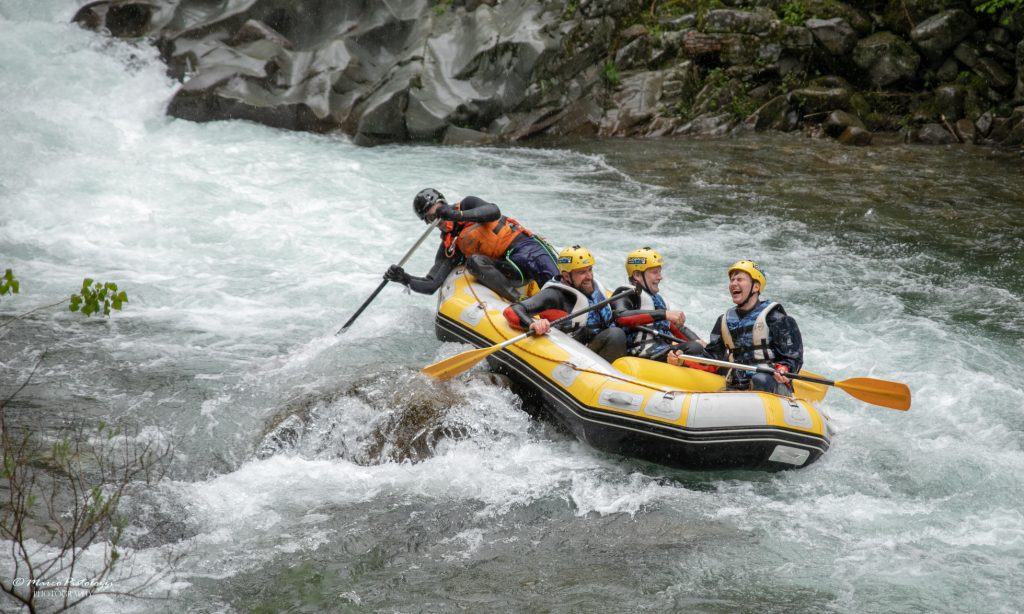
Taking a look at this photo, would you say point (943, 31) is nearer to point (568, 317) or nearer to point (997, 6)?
point (997, 6)

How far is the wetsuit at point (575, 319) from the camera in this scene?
643 centimetres

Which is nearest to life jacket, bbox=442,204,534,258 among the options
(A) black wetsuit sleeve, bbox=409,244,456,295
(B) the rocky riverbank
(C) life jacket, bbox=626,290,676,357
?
(A) black wetsuit sleeve, bbox=409,244,456,295

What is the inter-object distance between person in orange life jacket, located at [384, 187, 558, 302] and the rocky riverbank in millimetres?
7012

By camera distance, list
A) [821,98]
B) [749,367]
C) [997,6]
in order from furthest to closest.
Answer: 1. [821,98]
2. [997,6]
3. [749,367]

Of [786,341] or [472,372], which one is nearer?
[786,341]

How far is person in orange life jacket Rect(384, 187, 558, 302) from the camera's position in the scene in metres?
7.41

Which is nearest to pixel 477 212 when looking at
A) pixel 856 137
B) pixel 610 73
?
pixel 610 73

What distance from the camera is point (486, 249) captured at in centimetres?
757

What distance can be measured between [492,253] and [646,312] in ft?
5.55

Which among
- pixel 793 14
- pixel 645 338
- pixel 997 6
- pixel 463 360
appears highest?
pixel 997 6

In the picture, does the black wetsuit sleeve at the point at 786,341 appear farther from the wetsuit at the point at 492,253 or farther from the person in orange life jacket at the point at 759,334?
the wetsuit at the point at 492,253

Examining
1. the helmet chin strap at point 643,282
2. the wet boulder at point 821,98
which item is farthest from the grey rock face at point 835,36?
the helmet chin strap at point 643,282

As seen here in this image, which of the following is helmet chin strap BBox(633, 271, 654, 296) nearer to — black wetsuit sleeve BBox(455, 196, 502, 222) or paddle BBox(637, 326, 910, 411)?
paddle BBox(637, 326, 910, 411)

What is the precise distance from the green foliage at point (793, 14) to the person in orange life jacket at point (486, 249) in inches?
397
